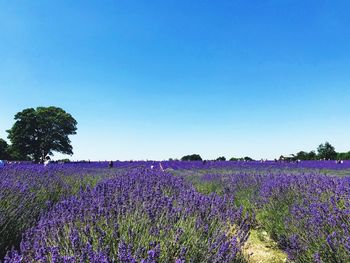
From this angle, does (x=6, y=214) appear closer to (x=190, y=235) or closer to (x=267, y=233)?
(x=190, y=235)

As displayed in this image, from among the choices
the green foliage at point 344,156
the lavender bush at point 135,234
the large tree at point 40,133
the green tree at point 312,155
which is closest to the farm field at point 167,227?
the lavender bush at point 135,234

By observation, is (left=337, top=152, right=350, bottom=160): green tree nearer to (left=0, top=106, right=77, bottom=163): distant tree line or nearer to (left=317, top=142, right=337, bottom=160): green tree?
(left=317, top=142, right=337, bottom=160): green tree

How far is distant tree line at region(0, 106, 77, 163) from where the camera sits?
29.3m

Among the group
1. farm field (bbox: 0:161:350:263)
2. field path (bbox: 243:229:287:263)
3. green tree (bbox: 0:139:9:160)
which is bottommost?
field path (bbox: 243:229:287:263)

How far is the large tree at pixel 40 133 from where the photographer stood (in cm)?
2933

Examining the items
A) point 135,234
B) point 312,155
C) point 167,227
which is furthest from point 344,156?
point 135,234

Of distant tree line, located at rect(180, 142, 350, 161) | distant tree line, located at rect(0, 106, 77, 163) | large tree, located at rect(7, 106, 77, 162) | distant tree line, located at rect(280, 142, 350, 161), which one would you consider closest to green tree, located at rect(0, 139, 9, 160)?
distant tree line, located at rect(0, 106, 77, 163)

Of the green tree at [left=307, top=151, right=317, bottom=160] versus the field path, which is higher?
the green tree at [left=307, top=151, right=317, bottom=160]

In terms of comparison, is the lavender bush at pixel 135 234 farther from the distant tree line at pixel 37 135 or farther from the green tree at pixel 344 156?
the green tree at pixel 344 156

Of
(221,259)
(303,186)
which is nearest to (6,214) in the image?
(221,259)

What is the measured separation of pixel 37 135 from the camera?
1191 inches

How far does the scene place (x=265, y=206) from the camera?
455cm

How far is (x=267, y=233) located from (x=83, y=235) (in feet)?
10.1

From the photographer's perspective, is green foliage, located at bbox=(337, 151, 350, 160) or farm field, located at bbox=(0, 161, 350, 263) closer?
farm field, located at bbox=(0, 161, 350, 263)
